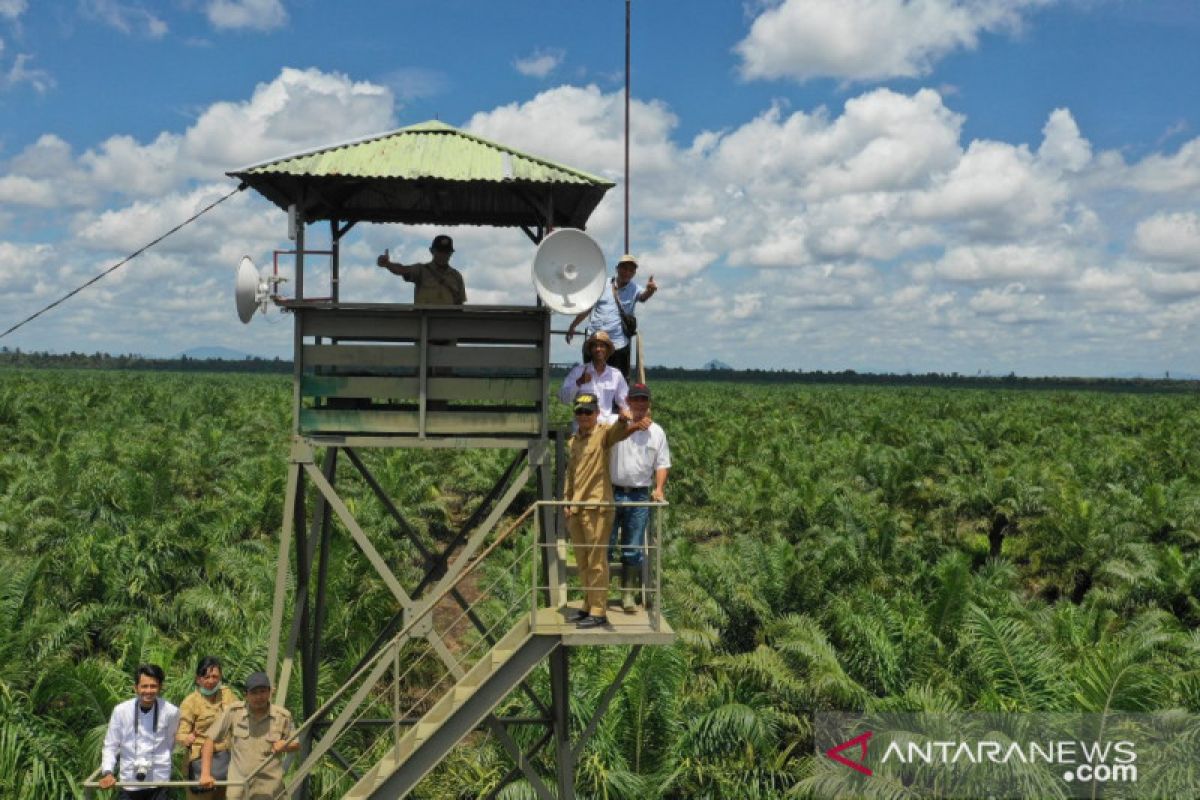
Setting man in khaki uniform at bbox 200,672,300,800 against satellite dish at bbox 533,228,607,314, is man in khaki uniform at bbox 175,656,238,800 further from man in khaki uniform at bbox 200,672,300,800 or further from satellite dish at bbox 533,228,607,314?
satellite dish at bbox 533,228,607,314

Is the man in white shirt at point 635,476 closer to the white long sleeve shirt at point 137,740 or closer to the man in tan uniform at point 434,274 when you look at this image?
the man in tan uniform at point 434,274

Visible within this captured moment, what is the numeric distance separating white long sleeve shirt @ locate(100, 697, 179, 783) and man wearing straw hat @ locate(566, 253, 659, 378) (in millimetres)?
4816

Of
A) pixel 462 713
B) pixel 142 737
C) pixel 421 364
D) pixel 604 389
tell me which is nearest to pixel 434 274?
pixel 421 364

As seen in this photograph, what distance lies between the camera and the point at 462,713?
827cm

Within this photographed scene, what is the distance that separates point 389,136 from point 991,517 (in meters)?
18.4

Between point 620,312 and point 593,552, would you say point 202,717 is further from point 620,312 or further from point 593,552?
point 620,312

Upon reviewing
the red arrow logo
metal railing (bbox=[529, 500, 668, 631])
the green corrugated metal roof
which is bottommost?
the red arrow logo

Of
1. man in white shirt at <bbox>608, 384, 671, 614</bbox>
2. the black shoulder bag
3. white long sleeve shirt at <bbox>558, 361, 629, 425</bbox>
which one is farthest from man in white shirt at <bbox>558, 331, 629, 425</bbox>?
the black shoulder bag

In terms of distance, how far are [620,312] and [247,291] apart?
351 cm

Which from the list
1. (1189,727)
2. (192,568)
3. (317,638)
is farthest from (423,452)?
(1189,727)

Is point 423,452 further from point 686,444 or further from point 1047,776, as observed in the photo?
point 1047,776

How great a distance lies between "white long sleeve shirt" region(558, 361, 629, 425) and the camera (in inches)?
338

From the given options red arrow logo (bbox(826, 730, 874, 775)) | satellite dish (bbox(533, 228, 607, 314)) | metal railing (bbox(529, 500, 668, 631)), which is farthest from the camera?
red arrow logo (bbox(826, 730, 874, 775))

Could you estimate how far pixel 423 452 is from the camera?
30531 mm
